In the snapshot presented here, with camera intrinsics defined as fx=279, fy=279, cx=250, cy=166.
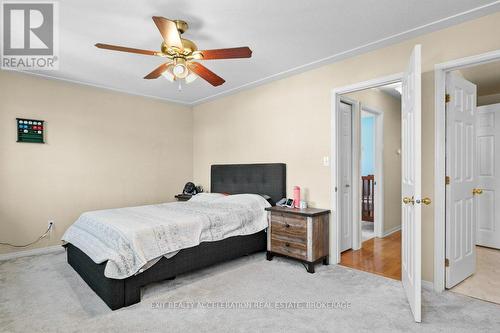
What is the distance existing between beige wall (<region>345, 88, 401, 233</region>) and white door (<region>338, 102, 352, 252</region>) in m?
0.77

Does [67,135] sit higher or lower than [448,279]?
higher

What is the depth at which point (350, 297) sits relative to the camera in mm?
2518

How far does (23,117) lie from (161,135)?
2.01m

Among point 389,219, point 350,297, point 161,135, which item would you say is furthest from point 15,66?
point 389,219

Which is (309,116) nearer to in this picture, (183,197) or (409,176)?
(409,176)

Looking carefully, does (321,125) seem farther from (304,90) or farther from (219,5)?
(219,5)

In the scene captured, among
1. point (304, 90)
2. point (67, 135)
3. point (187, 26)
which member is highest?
point (187, 26)

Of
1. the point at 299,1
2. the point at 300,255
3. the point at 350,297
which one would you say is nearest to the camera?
the point at 299,1

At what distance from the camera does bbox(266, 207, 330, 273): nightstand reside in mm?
3156

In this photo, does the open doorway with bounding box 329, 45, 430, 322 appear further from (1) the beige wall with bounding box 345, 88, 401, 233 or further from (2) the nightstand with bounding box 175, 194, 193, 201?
(2) the nightstand with bounding box 175, 194, 193, 201

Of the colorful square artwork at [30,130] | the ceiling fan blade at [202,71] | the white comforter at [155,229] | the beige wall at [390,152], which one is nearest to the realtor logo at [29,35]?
the colorful square artwork at [30,130]

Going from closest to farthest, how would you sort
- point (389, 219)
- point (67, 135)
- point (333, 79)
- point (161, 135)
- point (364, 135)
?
point (333, 79) < point (67, 135) < point (389, 219) < point (161, 135) < point (364, 135)

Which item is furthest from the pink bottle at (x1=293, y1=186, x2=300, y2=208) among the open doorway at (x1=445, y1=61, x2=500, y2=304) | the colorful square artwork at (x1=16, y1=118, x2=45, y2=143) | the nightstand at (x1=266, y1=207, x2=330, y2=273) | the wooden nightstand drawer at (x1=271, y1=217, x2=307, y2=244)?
the colorful square artwork at (x1=16, y1=118, x2=45, y2=143)


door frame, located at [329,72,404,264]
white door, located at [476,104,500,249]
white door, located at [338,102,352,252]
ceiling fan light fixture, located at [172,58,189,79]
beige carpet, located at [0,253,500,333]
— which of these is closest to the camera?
beige carpet, located at [0,253,500,333]
